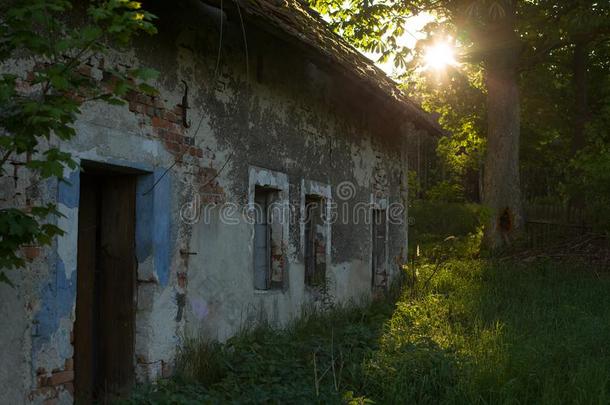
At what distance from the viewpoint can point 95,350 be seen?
17.4 feet

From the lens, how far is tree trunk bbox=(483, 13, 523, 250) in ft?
44.0

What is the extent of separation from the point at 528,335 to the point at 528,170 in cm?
1350

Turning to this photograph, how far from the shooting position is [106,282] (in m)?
5.38

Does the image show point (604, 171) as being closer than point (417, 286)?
No

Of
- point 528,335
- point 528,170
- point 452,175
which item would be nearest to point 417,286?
point 528,335

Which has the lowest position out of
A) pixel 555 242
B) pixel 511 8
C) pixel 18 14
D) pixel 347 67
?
pixel 555 242

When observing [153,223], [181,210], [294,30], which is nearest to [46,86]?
[153,223]

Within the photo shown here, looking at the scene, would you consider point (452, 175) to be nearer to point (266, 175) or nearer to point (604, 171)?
point (604, 171)

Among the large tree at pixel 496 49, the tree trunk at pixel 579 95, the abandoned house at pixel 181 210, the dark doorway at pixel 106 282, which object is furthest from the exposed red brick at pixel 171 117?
the tree trunk at pixel 579 95

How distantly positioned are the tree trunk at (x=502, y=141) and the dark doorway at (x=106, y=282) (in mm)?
9441

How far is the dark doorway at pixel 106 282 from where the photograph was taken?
5188mm

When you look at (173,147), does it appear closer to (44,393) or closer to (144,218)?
(144,218)

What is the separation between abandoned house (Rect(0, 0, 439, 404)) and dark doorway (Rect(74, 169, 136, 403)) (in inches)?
0.4

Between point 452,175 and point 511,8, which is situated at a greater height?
point 511,8
